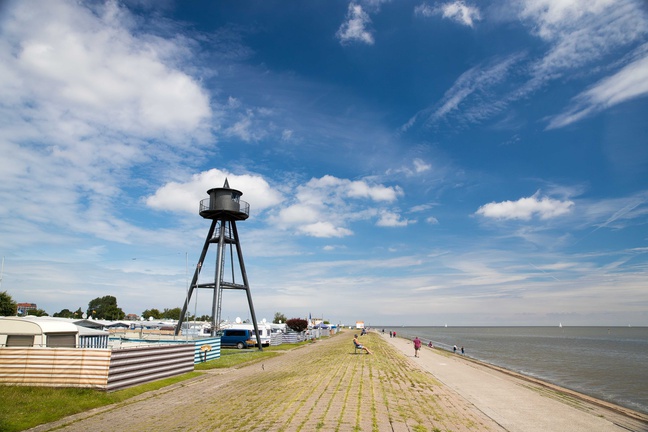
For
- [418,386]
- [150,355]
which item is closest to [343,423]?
[418,386]

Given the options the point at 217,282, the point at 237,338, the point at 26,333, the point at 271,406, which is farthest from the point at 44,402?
the point at 237,338

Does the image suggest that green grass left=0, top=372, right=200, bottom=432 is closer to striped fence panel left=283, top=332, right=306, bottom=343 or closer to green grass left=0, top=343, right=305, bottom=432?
green grass left=0, top=343, right=305, bottom=432

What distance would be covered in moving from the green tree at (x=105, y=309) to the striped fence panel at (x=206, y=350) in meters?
109

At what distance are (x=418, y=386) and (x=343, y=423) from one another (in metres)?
8.57

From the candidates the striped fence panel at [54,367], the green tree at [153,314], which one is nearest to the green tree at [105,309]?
the green tree at [153,314]

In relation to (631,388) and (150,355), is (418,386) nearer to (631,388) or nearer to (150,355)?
(150,355)

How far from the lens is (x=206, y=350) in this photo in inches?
1005

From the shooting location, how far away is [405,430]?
9.83 metres

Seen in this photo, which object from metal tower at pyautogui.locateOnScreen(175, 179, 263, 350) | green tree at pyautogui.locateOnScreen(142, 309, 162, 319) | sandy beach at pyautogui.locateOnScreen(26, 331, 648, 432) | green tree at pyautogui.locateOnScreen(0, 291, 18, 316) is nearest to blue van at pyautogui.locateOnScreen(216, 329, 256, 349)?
metal tower at pyautogui.locateOnScreen(175, 179, 263, 350)

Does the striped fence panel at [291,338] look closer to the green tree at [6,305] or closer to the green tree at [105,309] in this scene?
the green tree at [6,305]

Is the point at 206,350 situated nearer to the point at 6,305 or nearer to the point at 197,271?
the point at 197,271

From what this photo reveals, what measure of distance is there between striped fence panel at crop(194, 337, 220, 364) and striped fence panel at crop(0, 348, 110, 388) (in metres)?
10.5

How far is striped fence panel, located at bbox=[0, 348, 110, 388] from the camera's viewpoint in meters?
12.9

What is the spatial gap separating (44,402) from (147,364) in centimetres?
473
